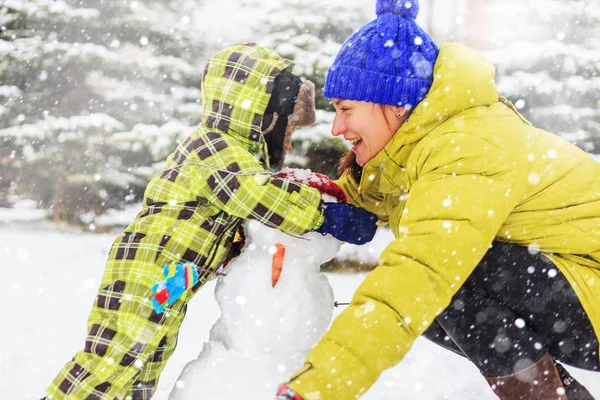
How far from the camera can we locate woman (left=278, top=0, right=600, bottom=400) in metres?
1.10

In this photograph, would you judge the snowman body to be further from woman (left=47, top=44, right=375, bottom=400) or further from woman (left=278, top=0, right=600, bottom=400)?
woman (left=278, top=0, right=600, bottom=400)

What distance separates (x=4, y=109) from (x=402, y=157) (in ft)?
14.6

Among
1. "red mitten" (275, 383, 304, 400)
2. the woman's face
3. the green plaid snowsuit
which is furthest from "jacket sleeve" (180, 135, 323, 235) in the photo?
"red mitten" (275, 383, 304, 400)

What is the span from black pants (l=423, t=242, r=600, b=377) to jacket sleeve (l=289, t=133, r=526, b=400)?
8.0 inches

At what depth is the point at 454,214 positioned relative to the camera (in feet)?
3.73

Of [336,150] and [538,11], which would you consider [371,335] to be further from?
[538,11]

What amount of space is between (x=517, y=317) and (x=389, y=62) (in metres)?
0.71

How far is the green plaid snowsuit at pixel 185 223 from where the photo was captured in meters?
1.54

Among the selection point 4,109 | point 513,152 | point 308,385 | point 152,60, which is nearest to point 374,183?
point 513,152

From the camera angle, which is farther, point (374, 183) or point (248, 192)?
point (374, 183)

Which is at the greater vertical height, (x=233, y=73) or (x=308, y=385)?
(x=233, y=73)

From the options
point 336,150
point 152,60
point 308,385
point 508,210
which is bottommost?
point 336,150

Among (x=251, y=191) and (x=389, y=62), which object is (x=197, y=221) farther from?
(x=389, y=62)

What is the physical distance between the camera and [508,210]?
1203 mm
